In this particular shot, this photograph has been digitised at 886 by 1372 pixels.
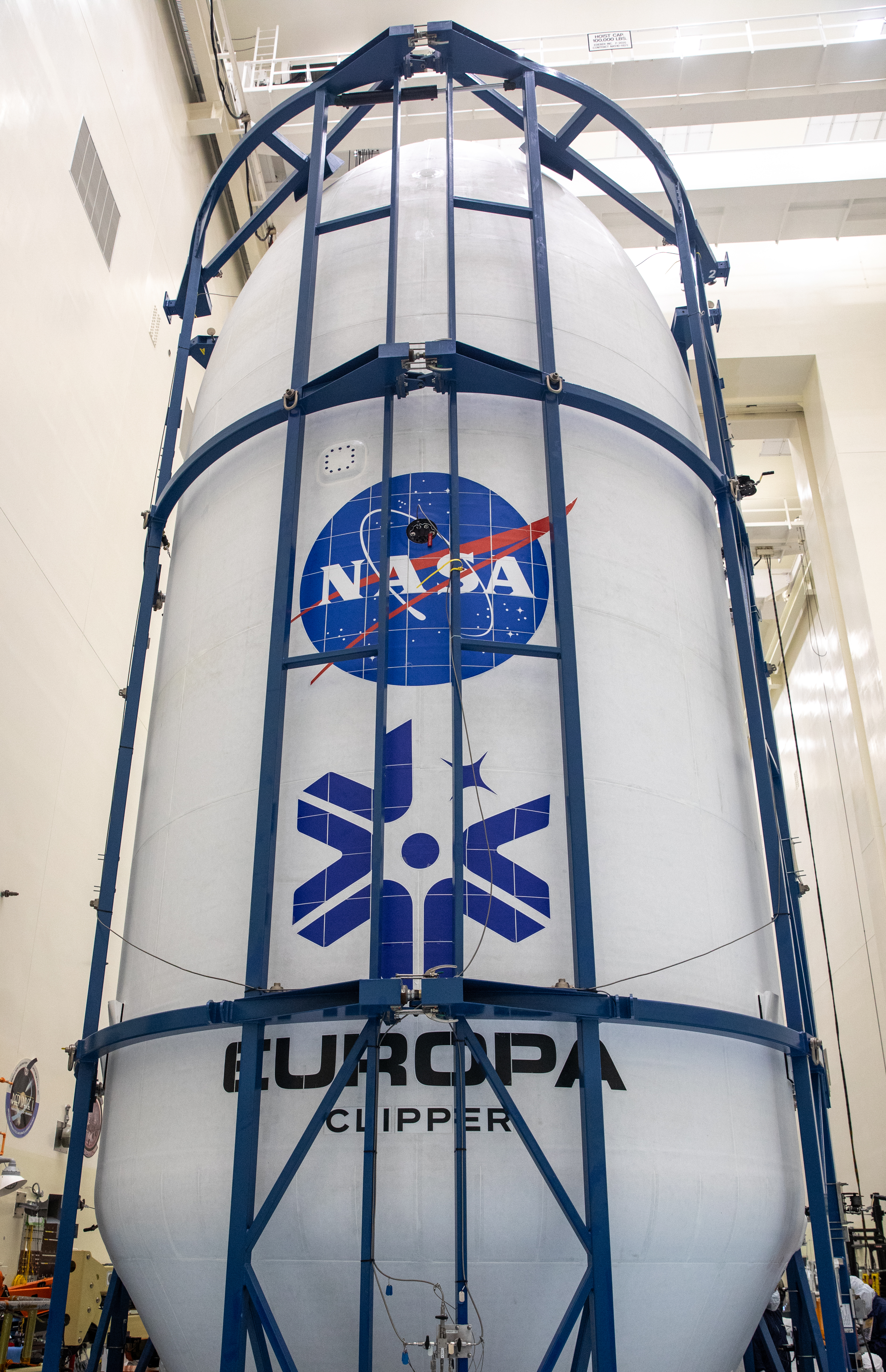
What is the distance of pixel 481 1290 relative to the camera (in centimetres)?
513

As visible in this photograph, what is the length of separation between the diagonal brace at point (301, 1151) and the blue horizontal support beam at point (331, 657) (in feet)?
7.60

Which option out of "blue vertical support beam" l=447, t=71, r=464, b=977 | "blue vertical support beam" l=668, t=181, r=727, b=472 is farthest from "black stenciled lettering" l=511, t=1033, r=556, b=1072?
"blue vertical support beam" l=668, t=181, r=727, b=472

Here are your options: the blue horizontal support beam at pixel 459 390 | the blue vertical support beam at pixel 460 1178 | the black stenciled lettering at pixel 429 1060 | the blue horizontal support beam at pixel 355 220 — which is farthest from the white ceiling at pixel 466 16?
the blue vertical support beam at pixel 460 1178

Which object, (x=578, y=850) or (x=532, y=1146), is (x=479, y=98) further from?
(x=532, y=1146)

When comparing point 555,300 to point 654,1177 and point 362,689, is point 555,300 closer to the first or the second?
point 362,689

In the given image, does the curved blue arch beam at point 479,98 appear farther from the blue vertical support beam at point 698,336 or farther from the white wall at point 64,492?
the white wall at point 64,492

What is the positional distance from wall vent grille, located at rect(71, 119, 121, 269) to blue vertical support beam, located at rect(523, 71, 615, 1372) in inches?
362

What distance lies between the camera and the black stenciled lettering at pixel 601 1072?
216 inches

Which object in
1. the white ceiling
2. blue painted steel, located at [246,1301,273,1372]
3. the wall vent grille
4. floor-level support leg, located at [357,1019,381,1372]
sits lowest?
blue painted steel, located at [246,1301,273,1372]

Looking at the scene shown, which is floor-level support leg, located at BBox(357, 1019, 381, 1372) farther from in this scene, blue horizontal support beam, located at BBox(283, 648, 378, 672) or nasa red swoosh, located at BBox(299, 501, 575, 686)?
nasa red swoosh, located at BBox(299, 501, 575, 686)

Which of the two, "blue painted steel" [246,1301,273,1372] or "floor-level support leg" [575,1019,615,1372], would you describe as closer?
"floor-level support leg" [575,1019,615,1372]

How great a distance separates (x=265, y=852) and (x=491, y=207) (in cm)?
570

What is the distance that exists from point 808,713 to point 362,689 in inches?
931

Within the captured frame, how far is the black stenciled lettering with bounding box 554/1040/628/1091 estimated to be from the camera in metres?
5.49
